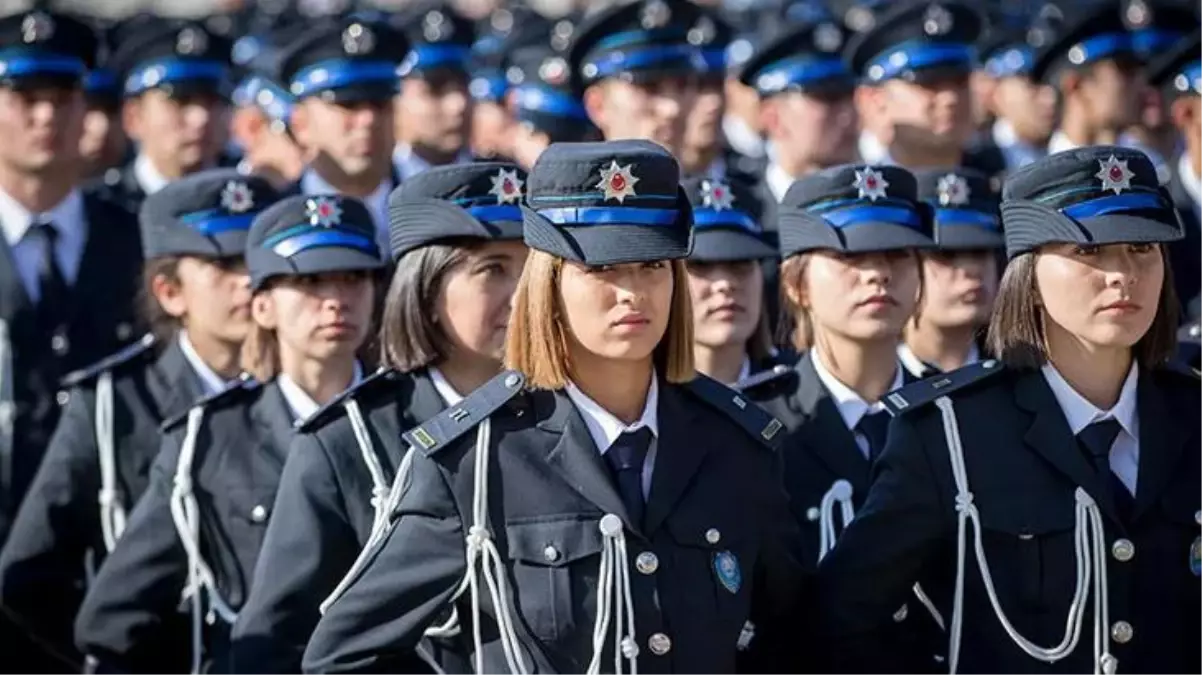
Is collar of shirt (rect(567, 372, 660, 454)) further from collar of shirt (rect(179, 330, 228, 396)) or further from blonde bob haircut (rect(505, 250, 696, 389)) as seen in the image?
collar of shirt (rect(179, 330, 228, 396))

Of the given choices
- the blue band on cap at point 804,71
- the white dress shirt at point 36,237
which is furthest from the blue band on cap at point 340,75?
the blue band on cap at point 804,71

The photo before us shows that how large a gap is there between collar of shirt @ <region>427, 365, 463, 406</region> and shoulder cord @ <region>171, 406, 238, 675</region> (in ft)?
2.92

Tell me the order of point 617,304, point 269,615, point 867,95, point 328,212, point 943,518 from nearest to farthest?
1. point 617,304
2. point 943,518
3. point 269,615
4. point 328,212
5. point 867,95

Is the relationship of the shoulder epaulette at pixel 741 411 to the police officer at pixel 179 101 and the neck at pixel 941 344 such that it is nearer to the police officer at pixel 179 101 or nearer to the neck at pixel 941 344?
the neck at pixel 941 344

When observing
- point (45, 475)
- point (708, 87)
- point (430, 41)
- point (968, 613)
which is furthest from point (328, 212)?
point (430, 41)

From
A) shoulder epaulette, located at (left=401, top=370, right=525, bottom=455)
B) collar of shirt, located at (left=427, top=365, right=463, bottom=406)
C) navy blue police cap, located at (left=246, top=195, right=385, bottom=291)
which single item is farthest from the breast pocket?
navy blue police cap, located at (left=246, top=195, right=385, bottom=291)

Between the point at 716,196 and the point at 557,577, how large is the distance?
284cm

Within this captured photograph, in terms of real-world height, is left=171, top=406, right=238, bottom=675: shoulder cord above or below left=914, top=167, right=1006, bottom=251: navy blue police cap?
below

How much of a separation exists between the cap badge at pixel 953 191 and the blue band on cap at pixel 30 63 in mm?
3872

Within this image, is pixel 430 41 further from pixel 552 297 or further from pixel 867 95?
pixel 552 297

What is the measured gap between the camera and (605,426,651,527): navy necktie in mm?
5605

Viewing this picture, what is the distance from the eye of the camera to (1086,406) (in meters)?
6.00

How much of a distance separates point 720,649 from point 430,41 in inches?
272

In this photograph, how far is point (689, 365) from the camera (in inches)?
226
